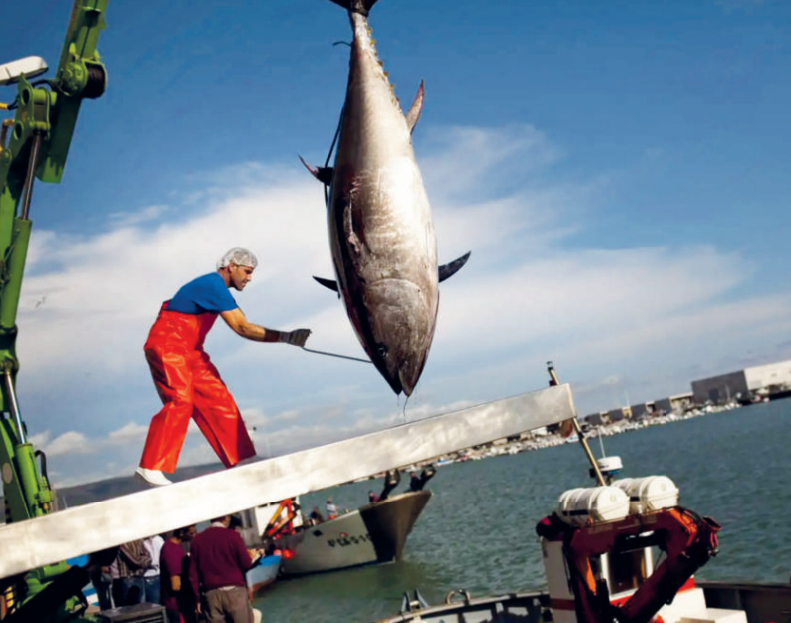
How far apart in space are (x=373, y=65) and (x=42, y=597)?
3305 mm

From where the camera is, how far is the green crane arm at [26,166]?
775cm

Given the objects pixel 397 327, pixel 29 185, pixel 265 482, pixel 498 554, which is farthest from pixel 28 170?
pixel 498 554

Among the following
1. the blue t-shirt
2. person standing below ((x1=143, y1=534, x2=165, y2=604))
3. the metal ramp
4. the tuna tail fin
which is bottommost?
person standing below ((x1=143, y1=534, x2=165, y2=604))

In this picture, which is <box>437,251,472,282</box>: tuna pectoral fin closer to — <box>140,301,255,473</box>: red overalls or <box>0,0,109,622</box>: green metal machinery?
<box>140,301,255,473</box>: red overalls

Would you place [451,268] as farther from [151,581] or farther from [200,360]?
[151,581]

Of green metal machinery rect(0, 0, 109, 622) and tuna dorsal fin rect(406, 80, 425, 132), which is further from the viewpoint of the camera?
green metal machinery rect(0, 0, 109, 622)

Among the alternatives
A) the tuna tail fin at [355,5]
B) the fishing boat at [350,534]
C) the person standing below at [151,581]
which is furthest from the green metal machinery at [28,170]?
the fishing boat at [350,534]

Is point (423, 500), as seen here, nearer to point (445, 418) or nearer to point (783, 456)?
point (445, 418)

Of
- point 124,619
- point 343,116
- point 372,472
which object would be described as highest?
point 343,116

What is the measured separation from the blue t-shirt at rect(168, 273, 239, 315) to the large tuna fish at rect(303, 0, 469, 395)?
3.49 ft

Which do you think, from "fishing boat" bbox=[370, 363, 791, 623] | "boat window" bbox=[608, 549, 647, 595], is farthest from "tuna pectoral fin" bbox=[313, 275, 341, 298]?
"boat window" bbox=[608, 549, 647, 595]

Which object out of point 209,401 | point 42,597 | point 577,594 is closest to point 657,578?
point 577,594

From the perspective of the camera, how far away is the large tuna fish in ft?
10.8

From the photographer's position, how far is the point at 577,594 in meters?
6.86
